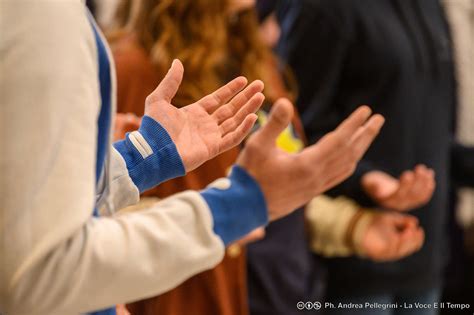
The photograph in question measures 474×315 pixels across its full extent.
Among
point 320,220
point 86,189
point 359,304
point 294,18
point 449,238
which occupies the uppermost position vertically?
point 86,189

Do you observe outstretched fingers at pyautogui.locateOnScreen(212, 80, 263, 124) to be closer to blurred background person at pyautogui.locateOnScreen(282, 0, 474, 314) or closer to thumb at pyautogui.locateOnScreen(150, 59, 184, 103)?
thumb at pyautogui.locateOnScreen(150, 59, 184, 103)

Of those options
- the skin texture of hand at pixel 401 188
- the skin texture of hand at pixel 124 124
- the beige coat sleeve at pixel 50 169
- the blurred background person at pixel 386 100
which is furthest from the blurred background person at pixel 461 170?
the beige coat sleeve at pixel 50 169

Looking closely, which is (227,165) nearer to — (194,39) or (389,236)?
(194,39)

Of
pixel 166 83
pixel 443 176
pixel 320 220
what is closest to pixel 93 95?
pixel 166 83

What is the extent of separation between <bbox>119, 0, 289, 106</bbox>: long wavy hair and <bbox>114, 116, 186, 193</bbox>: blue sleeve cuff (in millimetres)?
200

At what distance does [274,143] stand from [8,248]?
0.95ft

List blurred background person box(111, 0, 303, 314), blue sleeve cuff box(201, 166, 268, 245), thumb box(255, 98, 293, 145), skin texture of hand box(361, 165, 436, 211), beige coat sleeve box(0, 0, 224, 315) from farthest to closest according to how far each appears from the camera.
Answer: skin texture of hand box(361, 165, 436, 211) → blurred background person box(111, 0, 303, 314) → thumb box(255, 98, 293, 145) → blue sleeve cuff box(201, 166, 268, 245) → beige coat sleeve box(0, 0, 224, 315)

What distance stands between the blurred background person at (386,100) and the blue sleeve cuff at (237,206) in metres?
0.47

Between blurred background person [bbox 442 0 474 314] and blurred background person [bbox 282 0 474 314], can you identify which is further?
blurred background person [bbox 442 0 474 314]

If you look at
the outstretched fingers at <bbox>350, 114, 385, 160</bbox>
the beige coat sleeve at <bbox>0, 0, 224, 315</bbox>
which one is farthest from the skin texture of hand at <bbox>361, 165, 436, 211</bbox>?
the beige coat sleeve at <bbox>0, 0, 224, 315</bbox>

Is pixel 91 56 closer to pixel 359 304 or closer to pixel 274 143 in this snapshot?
pixel 274 143

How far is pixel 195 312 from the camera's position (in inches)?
37.2

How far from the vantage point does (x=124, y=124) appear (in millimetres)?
768

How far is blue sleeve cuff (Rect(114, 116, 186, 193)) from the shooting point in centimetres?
62
